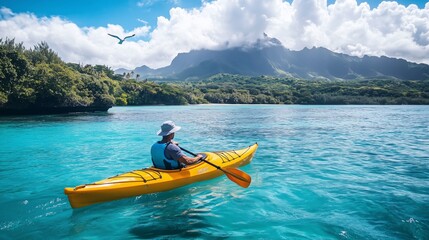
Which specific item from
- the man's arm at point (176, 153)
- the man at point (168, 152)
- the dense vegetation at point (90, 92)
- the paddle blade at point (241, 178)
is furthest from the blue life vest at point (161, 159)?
the dense vegetation at point (90, 92)

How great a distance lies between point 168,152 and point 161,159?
317mm

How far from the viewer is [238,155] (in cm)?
989

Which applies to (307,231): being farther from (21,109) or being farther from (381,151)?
(21,109)

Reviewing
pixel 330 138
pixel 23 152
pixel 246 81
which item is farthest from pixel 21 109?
pixel 246 81

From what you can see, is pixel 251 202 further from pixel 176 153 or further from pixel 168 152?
pixel 168 152

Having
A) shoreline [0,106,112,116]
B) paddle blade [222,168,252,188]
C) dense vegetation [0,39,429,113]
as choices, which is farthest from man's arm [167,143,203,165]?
shoreline [0,106,112,116]

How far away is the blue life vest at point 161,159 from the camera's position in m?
7.07

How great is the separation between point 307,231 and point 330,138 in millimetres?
13769

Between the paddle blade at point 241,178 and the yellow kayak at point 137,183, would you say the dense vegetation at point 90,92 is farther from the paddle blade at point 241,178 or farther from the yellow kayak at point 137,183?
the paddle blade at point 241,178

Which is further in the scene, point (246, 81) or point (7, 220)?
point (246, 81)

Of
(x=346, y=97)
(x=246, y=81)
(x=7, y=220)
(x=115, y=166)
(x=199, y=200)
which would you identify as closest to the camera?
(x=7, y=220)

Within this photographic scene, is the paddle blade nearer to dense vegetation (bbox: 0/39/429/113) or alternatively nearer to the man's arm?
the man's arm

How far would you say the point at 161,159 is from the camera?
23.7 feet

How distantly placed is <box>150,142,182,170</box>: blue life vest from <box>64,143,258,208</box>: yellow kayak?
0.46ft
